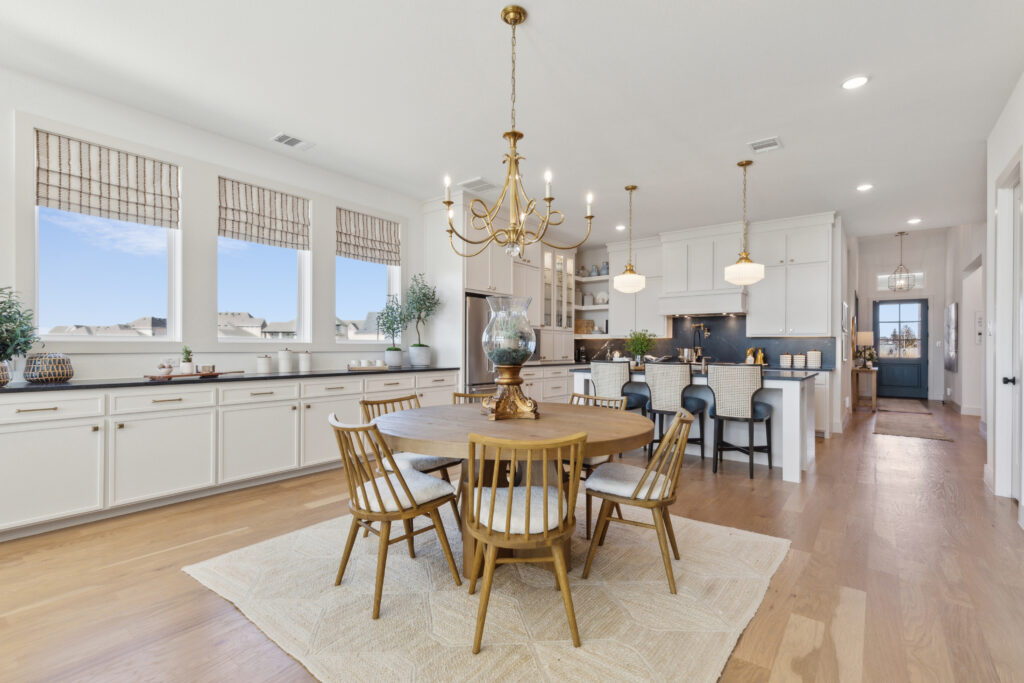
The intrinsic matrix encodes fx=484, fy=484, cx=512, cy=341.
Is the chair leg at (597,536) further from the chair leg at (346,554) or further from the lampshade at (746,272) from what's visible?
the lampshade at (746,272)

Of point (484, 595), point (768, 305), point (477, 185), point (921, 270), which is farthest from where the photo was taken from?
point (921, 270)

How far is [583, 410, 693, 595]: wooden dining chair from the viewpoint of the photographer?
213cm

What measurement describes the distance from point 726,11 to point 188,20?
269 cm

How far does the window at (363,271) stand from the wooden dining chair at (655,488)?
342 centimetres

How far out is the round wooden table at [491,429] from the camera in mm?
1916

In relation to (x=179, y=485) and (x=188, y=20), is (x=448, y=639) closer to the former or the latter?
(x=179, y=485)

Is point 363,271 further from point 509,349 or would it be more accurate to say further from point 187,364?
point 509,349

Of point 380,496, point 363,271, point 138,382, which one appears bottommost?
point 380,496

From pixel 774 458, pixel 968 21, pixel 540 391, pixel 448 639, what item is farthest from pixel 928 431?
pixel 448 639

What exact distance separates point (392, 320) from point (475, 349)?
938 mm

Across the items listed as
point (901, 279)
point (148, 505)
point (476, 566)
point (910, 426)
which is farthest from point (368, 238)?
point (901, 279)

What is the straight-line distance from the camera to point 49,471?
9.08 ft

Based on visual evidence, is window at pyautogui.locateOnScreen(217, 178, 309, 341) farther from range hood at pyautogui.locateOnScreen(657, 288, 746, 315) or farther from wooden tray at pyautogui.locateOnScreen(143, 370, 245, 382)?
range hood at pyautogui.locateOnScreen(657, 288, 746, 315)

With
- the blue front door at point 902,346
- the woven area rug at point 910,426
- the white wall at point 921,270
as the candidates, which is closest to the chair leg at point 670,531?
the woven area rug at point 910,426
